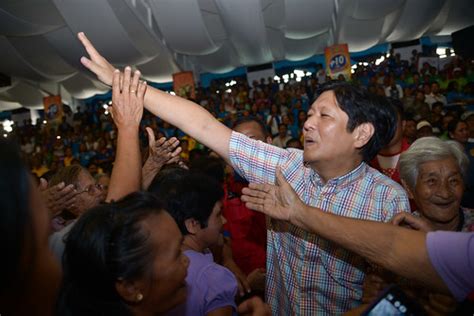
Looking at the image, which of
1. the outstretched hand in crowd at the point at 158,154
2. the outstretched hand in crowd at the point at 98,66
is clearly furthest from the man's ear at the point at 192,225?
the outstretched hand in crowd at the point at 98,66

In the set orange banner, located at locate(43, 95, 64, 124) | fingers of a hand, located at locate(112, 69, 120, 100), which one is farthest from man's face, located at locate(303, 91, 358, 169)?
orange banner, located at locate(43, 95, 64, 124)

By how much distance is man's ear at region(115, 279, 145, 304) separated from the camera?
97 cm

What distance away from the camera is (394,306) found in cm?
78

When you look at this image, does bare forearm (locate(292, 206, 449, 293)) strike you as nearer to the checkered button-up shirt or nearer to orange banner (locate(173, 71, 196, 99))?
the checkered button-up shirt

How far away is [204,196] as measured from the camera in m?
1.54

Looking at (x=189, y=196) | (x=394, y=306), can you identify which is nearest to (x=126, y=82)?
(x=189, y=196)

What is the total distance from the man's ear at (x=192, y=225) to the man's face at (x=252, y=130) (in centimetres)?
110

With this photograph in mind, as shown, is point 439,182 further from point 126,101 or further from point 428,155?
point 126,101

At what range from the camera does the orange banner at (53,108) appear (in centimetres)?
1321

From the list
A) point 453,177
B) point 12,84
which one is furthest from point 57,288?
point 12,84

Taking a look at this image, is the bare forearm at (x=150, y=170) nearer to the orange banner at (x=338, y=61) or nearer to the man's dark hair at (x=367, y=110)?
the man's dark hair at (x=367, y=110)

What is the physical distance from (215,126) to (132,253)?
0.75m

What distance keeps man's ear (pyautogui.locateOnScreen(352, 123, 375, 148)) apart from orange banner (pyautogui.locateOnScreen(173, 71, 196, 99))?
10382mm

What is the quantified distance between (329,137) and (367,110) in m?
0.20
